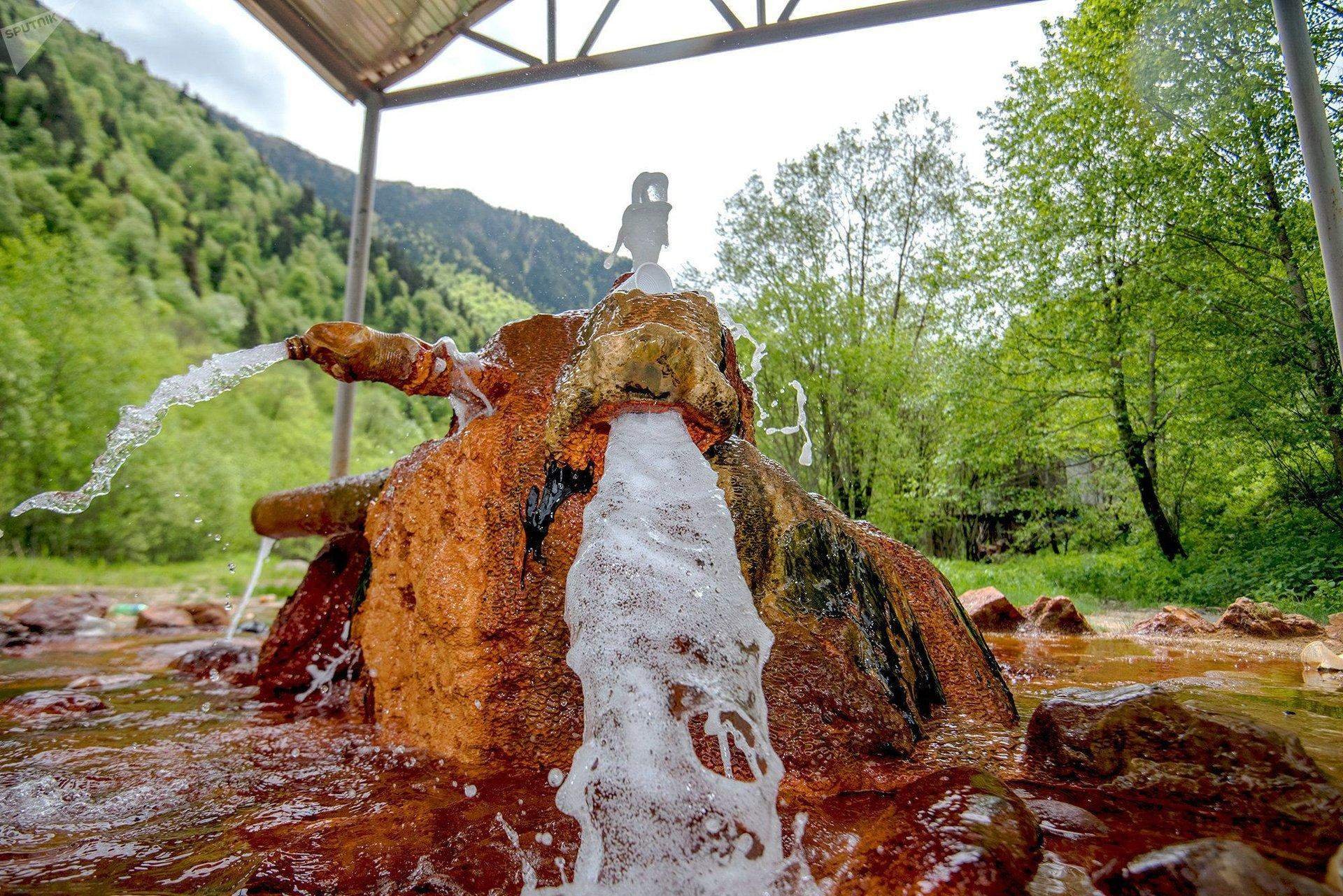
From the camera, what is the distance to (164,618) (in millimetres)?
6734

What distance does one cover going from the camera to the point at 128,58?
180ft

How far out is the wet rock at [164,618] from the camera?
21.7ft

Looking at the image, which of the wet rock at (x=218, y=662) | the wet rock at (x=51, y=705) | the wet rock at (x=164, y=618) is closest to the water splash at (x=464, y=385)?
the wet rock at (x=51, y=705)

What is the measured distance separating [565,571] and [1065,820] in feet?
4.83

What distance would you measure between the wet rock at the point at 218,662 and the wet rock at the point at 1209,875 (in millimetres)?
4348

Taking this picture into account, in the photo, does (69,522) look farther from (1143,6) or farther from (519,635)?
(1143,6)

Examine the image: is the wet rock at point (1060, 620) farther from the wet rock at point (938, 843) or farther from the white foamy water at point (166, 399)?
the white foamy water at point (166, 399)

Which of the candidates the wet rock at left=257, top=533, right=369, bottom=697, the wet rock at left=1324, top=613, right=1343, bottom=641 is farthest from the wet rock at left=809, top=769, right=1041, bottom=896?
the wet rock at left=1324, top=613, right=1343, bottom=641

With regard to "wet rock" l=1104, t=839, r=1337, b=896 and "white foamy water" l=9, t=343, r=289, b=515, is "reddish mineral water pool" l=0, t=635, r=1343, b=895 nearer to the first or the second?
"wet rock" l=1104, t=839, r=1337, b=896

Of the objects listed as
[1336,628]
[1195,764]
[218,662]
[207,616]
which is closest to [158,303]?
[207,616]

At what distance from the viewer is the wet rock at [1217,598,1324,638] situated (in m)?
4.68

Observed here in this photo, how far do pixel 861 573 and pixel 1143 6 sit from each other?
→ 362 inches

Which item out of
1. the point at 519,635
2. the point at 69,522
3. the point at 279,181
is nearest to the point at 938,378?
the point at 519,635

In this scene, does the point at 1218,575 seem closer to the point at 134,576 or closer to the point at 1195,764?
the point at 1195,764
